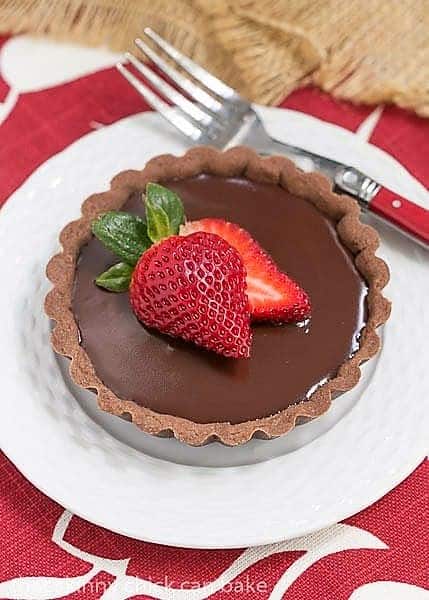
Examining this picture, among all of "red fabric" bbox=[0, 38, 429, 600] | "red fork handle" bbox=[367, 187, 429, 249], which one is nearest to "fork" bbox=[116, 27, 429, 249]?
"red fork handle" bbox=[367, 187, 429, 249]

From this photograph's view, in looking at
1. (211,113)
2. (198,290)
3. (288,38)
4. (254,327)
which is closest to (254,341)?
(254,327)

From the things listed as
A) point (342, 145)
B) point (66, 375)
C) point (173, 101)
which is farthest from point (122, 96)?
point (66, 375)

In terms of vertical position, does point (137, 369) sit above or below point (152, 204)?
below

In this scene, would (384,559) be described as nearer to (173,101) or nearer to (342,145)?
(342,145)

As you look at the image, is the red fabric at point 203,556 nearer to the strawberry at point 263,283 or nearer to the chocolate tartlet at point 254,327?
the chocolate tartlet at point 254,327

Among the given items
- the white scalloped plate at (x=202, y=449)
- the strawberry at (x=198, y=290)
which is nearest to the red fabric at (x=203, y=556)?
the white scalloped plate at (x=202, y=449)
